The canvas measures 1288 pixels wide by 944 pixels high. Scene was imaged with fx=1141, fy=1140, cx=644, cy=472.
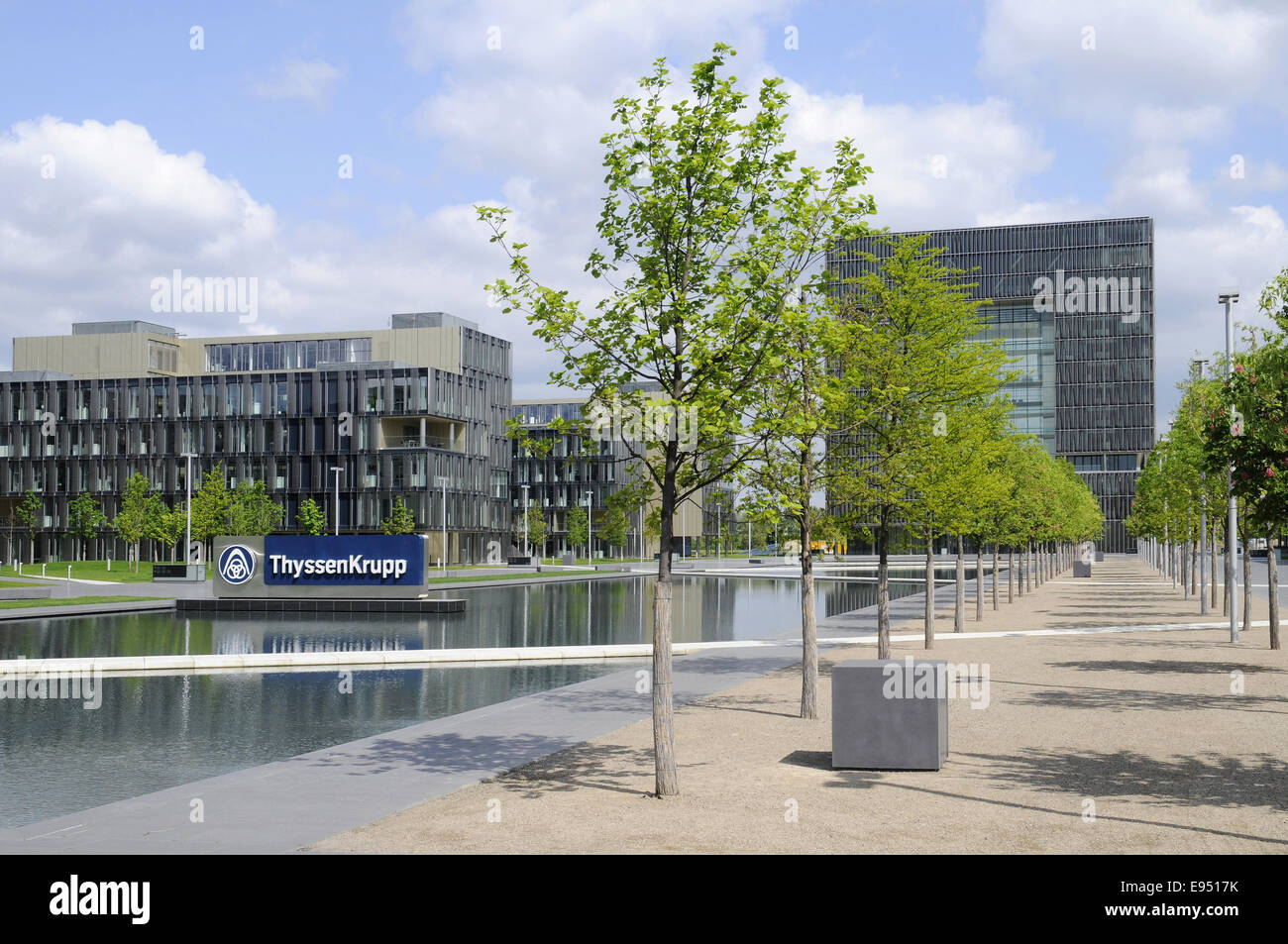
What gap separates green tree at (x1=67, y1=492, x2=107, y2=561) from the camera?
91375 millimetres

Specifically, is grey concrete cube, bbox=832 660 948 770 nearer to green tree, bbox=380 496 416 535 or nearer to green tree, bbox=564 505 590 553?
green tree, bbox=380 496 416 535

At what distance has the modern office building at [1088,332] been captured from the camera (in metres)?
153

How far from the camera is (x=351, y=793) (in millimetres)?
10617

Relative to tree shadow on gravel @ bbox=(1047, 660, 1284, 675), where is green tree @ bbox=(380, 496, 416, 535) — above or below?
above

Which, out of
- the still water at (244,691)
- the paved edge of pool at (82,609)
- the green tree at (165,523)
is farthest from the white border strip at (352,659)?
the green tree at (165,523)

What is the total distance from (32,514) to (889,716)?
99.6 meters

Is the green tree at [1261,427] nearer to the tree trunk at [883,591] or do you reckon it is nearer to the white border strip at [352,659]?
the tree trunk at [883,591]

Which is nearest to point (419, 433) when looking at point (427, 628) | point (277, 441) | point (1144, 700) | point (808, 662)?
point (277, 441)

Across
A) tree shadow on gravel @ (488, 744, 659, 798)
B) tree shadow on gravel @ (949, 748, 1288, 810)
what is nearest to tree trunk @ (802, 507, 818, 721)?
tree shadow on gravel @ (949, 748, 1288, 810)

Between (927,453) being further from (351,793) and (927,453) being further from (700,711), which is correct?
(351,793)

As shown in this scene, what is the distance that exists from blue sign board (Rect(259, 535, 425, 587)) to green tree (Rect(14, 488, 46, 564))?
6599cm

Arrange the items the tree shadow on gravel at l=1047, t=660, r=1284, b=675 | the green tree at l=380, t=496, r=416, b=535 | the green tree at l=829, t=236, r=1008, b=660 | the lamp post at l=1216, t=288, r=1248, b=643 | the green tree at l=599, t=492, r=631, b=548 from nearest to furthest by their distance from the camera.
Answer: the green tree at l=599, t=492, r=631, b=548 → the green tree at l=829, t=236, r=1008, b=660 → the tree shadow on gravel at l=1047, t=660, r=1284, b=675 → the lamp post at l=1216, t=288, r=1248, b=643 → the green tree at l=380, t=496, r=416, b=535

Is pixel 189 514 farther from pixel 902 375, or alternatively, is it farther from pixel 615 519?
pixel 615 519
